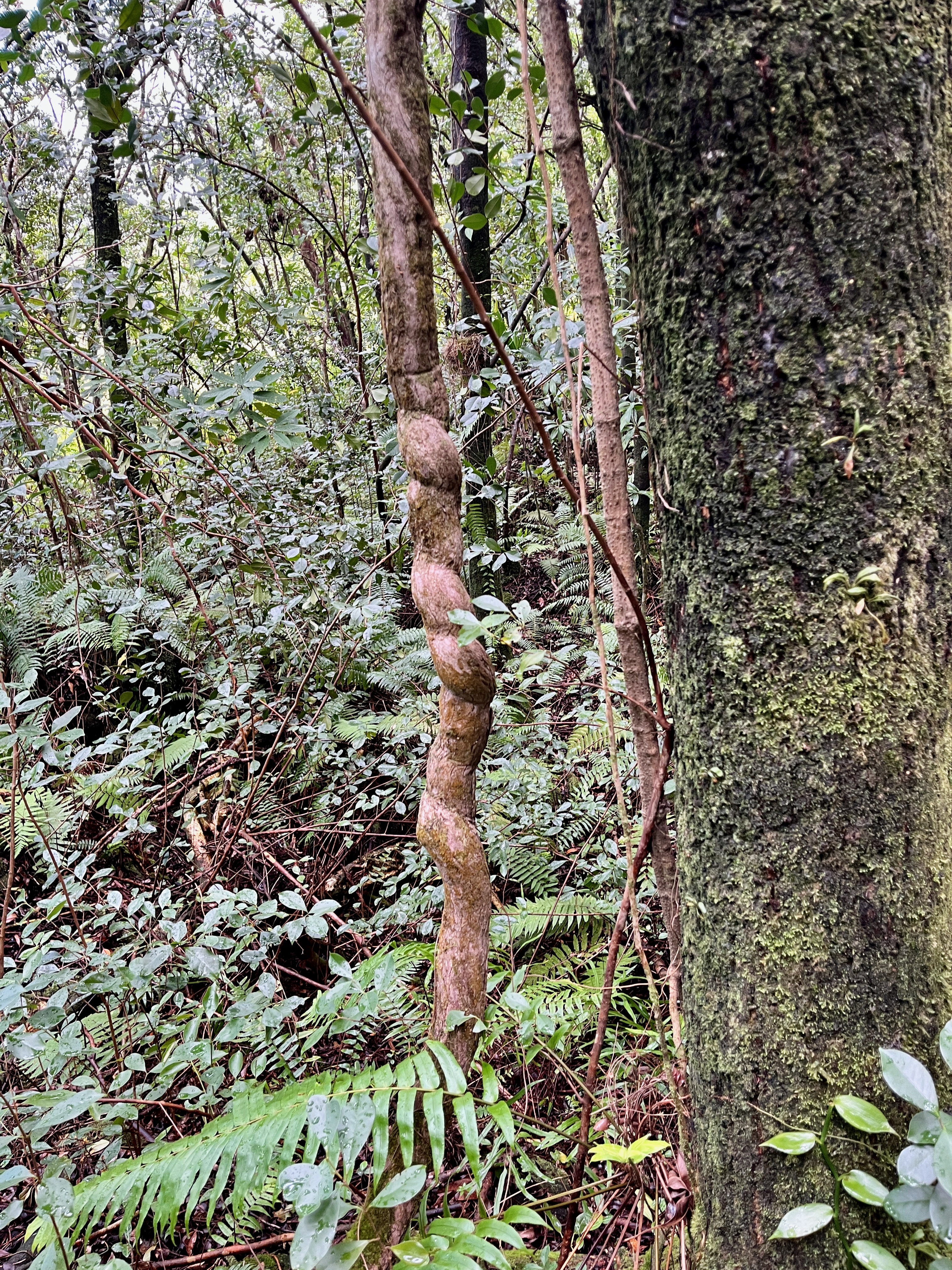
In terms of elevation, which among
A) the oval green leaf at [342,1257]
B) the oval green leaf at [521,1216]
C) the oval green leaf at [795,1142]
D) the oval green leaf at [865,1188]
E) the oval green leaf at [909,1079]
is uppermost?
the oval green leaf at [909,1079]

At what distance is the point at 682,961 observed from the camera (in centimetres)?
117

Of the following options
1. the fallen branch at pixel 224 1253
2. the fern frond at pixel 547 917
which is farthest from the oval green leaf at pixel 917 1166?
the fern frond at pixel 547 917

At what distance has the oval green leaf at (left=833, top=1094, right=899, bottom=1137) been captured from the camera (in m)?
0.89

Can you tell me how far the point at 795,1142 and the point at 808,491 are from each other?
863 mm

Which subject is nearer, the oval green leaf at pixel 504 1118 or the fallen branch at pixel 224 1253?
the oval green leaf at pixel 504 1118

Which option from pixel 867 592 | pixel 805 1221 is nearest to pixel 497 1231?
pixel 805 1221

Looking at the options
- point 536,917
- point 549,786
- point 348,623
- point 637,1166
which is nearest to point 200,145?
point 348,623

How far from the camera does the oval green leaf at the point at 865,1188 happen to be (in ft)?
2.87

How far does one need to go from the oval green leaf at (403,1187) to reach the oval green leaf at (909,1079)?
2.12 feet

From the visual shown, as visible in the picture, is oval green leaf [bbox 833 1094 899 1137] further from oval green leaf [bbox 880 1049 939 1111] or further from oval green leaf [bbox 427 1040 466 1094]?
oval green leaf [bbox 427 1040 466 1094]

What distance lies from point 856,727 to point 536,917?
66.1 inches

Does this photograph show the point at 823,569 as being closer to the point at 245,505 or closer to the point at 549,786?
the point at 549,786

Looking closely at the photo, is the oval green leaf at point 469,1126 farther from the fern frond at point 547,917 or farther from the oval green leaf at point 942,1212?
A: the fern frond at point 547,917

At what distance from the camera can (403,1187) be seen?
104cm
